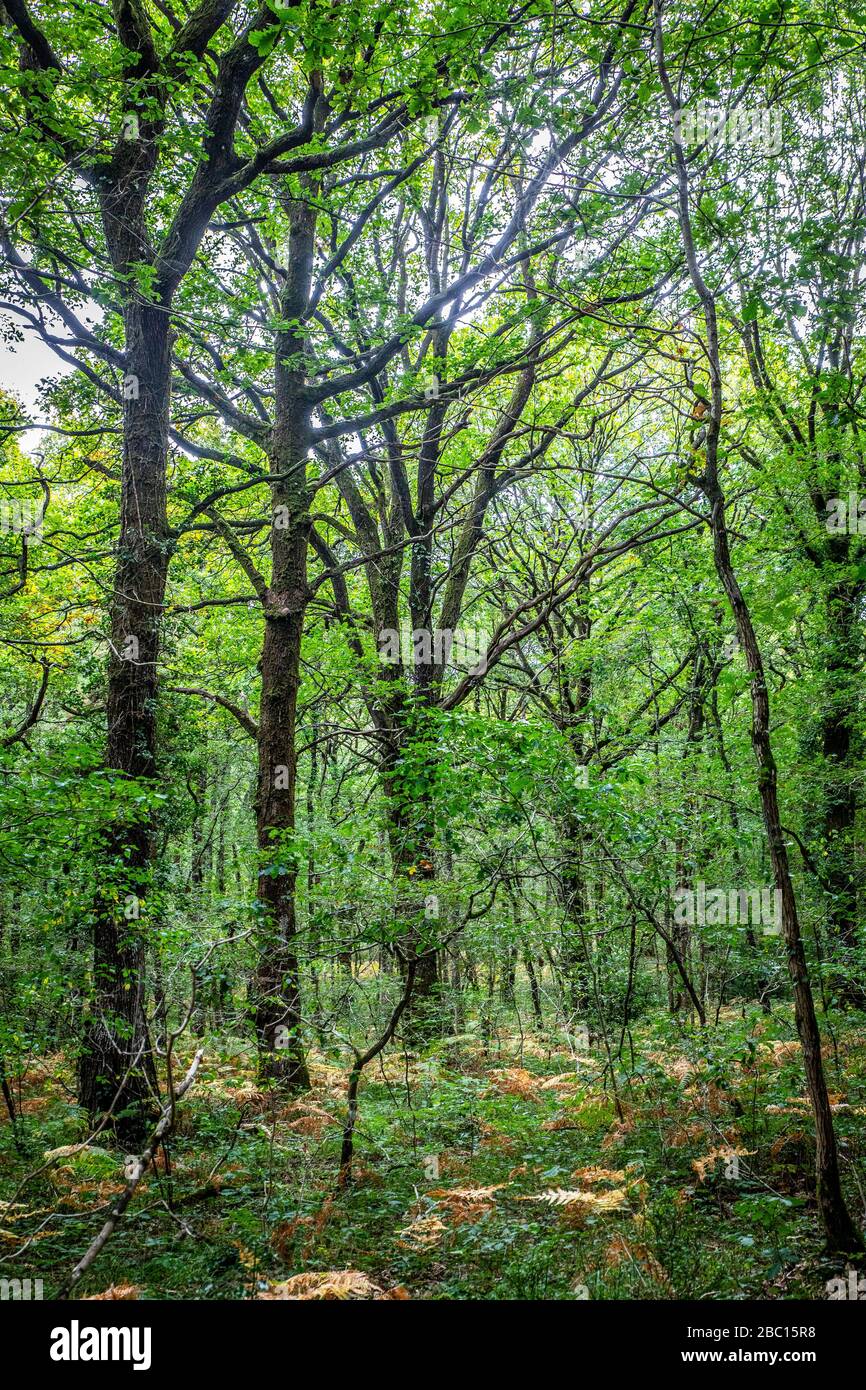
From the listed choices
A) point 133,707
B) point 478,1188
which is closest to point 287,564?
point 133,707

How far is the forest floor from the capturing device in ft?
14.7

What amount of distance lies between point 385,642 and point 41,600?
6.26m

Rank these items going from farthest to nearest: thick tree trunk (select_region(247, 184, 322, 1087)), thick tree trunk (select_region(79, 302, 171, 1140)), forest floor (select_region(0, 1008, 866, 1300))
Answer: thick tree trunk (select_region(247, 184, 322, 1087)) → thick tree trunk (select_region(79, 302, 171, 1140)) → forest floor (select_region(0, 1008, 866, 1300))

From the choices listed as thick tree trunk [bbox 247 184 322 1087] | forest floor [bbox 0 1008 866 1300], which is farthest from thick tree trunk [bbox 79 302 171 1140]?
thick tree trunk [bbox 247 184 322 1087]

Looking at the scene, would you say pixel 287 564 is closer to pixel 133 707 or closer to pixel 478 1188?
pixel 133 707

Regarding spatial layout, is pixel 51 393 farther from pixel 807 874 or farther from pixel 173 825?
pixel 807 874

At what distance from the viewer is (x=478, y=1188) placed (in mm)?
5605

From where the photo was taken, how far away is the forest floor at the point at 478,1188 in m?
4.48

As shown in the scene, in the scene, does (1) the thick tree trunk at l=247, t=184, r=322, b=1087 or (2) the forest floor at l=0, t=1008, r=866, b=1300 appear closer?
(2) the forest floor at l=0, t=1008, r=866, b=1300

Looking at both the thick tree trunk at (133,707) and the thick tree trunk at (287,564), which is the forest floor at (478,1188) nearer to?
the thick tree trunk at (133,707)

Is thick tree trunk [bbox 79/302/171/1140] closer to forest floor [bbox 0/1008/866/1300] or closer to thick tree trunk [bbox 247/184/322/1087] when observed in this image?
forest floor [bbox 0/1008/866/1300]

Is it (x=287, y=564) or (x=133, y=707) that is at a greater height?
(x=287, y=564)

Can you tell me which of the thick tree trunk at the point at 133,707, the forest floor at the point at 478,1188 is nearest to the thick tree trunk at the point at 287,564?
the thick tree trunk at the point at 133,707
